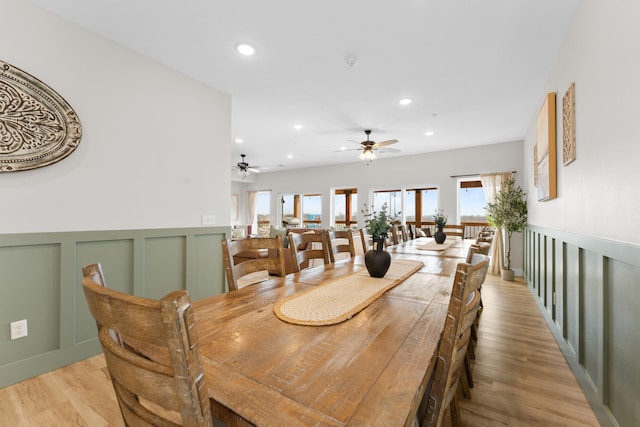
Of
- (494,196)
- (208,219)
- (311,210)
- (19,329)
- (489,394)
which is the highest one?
(494,196)

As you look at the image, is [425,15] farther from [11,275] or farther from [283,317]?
[11,275]

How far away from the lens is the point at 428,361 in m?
0.71

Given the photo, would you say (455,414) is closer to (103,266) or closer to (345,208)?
(103,266)

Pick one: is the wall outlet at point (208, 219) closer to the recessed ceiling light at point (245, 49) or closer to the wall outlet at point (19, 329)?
the wall outlet at point (19, 329)

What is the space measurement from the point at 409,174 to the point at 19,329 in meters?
6.66

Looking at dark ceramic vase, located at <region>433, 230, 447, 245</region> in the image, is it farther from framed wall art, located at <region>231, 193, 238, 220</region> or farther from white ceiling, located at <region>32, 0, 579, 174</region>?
framed wall art, located at <region>231, 193, 238, 220</region>

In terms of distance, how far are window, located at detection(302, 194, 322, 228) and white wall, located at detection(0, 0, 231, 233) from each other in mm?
5319

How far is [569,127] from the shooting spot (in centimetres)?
217

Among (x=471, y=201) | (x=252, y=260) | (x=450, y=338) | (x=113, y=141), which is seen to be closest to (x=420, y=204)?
(x=471, y=201)

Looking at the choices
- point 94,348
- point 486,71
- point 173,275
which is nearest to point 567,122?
point 486,71

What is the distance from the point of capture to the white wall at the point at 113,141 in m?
1.96

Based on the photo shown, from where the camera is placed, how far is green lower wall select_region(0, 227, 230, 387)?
1.89 meters

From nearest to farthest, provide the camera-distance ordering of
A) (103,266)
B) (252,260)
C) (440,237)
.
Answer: (252,260), (103,266), (440,237)

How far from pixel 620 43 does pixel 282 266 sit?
6.78ft
